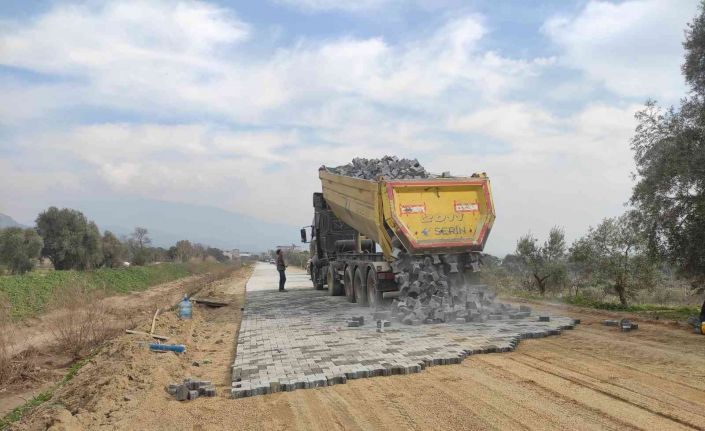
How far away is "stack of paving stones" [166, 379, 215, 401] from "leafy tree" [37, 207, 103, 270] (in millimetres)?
45876

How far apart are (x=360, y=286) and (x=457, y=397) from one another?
849 cm

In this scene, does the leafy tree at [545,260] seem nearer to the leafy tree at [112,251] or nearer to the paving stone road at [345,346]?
the paving stone road at [345,346]

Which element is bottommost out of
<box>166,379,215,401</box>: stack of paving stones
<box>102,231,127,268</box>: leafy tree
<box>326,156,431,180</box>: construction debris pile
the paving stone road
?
<box>166,379,215,401</box>: stack of paving stones

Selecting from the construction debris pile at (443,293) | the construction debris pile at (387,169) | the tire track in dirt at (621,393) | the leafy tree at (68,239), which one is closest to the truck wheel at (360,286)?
the construction debris pile at (443,293)

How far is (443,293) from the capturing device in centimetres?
1120

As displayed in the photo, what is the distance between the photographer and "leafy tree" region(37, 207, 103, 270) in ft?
150

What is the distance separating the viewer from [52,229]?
151ft

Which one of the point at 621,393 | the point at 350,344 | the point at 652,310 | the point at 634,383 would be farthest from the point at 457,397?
the point at 652,310

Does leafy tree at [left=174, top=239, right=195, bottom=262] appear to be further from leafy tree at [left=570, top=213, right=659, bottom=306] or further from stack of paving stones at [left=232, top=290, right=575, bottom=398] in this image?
stack of paving stones at [left=232, top=290, right=575, bottom=398]

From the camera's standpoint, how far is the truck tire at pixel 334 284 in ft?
56.1

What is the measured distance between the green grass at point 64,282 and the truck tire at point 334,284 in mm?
7306

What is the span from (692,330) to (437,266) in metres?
4.88

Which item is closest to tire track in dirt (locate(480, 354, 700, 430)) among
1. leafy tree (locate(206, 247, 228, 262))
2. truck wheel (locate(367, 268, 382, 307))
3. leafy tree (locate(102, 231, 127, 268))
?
truck wheel (locate(367, 268, 382, 307))

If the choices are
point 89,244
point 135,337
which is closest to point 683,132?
point 135,337
